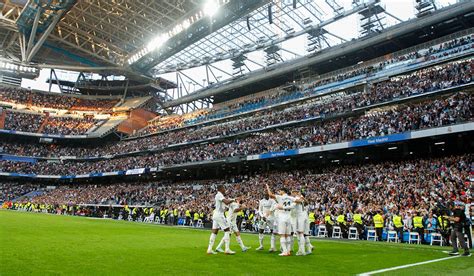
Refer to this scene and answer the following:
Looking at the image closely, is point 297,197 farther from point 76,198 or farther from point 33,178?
point 33,178

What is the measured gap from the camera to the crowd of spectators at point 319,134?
1098 inches

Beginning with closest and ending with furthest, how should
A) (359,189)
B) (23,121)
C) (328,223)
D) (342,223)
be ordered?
(342,223), (328,223), (359,189), (23,121)

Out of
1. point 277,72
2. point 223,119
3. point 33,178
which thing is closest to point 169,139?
point 223,119

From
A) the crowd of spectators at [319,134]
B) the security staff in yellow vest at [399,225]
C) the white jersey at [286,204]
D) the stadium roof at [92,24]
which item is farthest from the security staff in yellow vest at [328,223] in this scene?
the stadium roof at [92,24]

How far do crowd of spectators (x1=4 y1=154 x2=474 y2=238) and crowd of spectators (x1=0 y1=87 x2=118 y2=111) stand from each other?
3888 cm

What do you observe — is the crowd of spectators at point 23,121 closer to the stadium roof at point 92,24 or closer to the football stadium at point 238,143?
the football stadium at point 238,143

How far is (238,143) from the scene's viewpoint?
4650cm

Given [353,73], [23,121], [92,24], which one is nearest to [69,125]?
[23,121]

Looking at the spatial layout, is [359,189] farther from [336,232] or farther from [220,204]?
[220,204]

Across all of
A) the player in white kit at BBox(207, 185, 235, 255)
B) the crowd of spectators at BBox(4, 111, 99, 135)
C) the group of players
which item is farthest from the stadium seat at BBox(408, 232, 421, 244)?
the crowd of spectators at BBox(4, 111, 99, 135)

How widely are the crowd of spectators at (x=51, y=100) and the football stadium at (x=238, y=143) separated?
0.35m

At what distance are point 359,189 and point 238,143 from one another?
831 inches

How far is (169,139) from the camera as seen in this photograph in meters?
59.8

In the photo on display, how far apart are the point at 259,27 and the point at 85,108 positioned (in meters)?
45.8
